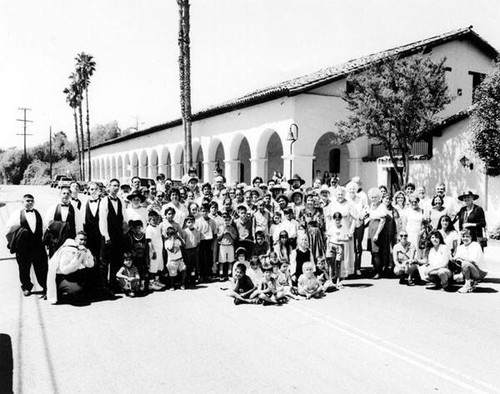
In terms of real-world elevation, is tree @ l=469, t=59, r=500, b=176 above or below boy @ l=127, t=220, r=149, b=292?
above

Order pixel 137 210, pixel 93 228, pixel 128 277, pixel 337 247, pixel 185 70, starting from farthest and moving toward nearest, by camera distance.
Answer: pixel 185 70 < pixel 337 247 < pixel 137 210 < pixel 93 228 < pixel 128 277

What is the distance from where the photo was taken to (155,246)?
337 inches

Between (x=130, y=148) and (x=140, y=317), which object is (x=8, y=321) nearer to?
(x=140, y=317)

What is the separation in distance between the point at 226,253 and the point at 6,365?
4.79 meters

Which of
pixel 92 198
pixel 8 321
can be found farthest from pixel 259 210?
pixel 8 321

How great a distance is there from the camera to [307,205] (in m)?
9.40

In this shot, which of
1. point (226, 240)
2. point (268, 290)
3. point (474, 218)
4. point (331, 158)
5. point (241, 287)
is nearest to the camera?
point (268, 290)

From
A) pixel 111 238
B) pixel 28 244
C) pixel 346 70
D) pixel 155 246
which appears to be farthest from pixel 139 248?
pixel 346 70

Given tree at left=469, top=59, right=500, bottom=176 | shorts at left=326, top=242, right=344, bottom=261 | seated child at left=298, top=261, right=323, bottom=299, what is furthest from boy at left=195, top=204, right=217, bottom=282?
tree at left=469, top=59, right=500, bottom=176

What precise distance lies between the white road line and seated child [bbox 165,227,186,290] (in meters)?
2.70

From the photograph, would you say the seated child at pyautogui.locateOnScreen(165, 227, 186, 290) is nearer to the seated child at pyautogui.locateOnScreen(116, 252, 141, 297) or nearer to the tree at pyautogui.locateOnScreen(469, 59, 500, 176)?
the seated child at pyautogui.locateOnScreen(116, 252, 141, 297)

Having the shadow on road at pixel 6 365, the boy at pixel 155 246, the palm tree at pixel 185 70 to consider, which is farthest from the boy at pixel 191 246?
the palm tree at pixel 185 70

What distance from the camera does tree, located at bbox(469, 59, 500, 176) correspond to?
14680 millimetres

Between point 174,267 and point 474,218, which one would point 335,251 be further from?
point 474,218
